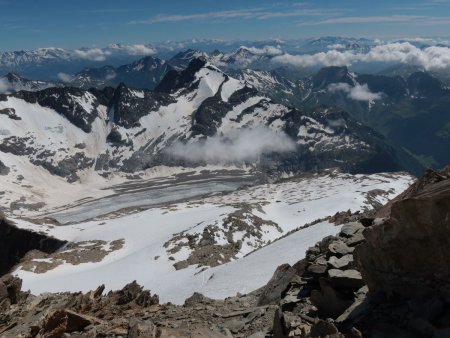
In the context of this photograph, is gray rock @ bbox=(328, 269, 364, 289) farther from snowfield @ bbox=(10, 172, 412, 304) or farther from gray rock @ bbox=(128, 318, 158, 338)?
snowfield @ bbox=(10, 172, 412, 304)

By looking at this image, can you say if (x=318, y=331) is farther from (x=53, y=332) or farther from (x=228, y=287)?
(x=228, y=287)

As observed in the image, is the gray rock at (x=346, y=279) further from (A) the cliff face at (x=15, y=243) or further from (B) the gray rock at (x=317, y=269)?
(A) the cliff face at (x=15, y=243)

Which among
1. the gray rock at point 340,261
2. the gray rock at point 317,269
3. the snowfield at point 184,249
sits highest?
the gray rock at point 340,261

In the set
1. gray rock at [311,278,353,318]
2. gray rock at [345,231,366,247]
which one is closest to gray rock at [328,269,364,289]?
gray rock at [311,278,353,318]

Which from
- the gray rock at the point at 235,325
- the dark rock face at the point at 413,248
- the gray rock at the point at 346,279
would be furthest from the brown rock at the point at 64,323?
the dark rock face at the point at 413,248

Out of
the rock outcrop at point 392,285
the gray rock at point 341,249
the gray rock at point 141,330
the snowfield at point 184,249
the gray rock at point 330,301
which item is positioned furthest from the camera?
the snowfield at point 184,249

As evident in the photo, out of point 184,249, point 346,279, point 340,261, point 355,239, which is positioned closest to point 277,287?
point 340,261
